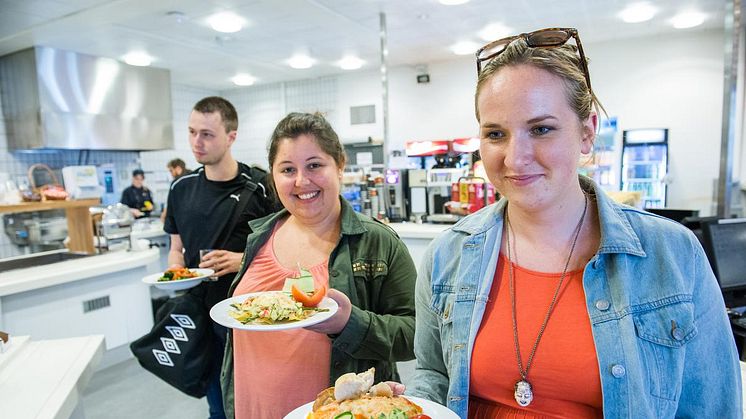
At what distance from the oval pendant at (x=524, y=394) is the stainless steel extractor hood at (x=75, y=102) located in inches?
264

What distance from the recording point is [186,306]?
2170 millimetres

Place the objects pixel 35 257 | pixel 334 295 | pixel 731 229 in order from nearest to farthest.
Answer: pixel 334 295
pixel 731 229
pixel 35 257

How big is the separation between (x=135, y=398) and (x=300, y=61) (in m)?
5.59

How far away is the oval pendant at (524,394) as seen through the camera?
0.94 m

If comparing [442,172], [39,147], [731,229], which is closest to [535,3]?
[442,172]

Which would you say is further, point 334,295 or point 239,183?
point 239,183

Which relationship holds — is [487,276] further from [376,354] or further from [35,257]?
[35,257]

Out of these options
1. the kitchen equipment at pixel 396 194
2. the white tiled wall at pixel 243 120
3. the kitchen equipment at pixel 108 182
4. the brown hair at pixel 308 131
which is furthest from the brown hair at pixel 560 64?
the kitchen equipment at pixel 108 182

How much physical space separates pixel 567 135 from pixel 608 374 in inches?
18.4

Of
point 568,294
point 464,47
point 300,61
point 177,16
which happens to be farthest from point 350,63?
point 568,294

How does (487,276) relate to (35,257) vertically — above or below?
above

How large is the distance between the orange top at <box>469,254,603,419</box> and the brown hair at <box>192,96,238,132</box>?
1886 mm

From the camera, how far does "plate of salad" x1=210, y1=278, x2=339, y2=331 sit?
122cm

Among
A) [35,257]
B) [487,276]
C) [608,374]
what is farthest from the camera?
[35,257]
